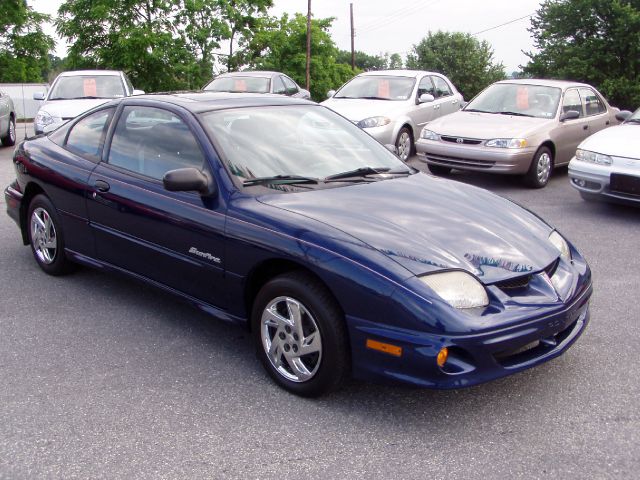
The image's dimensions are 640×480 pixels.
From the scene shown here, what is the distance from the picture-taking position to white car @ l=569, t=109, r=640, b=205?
7.36 meters

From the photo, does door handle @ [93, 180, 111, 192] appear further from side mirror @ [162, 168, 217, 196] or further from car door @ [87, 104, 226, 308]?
side mirror @ [162, 168, 217, 196]

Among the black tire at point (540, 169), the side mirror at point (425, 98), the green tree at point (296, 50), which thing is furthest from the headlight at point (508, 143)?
the green tree at point (296, 50)

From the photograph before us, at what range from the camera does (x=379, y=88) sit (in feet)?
39.8

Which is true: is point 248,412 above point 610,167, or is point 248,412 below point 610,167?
below

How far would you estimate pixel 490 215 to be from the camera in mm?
4004

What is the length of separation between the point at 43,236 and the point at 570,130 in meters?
7.42

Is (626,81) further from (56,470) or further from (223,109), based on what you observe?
(56,470)

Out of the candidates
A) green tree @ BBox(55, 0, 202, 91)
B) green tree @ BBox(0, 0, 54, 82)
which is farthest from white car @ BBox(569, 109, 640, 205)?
green tree @ BBox(0, 0, 54, 82)

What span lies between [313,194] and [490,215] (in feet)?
3.29

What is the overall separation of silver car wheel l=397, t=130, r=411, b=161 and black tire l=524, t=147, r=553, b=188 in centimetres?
249

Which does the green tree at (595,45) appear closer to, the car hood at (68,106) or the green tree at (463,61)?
the car hood at (68,106)

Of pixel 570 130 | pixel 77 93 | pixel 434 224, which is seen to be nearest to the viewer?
pixel 434 224

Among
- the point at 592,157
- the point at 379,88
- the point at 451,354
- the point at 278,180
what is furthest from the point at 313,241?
the point at 379,88

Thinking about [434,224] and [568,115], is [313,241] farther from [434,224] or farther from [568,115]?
[568,115]
